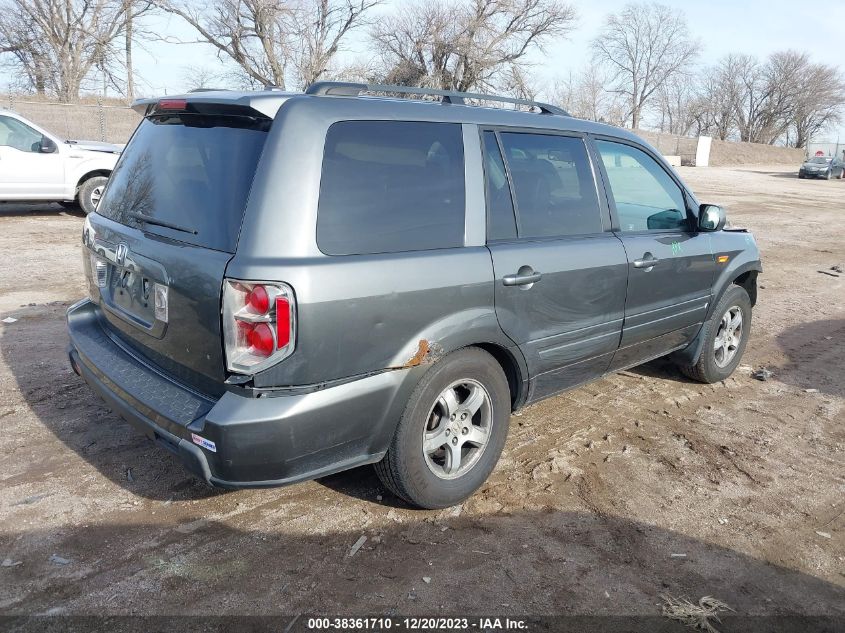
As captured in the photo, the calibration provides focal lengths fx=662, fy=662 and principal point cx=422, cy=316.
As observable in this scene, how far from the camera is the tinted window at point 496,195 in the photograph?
10.7 ft

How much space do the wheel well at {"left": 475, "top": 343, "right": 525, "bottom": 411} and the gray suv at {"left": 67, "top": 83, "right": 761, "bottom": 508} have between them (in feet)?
0.04

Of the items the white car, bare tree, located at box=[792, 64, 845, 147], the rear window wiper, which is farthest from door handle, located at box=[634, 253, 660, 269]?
bare tree, located at box=[792, 64, 845, 147]

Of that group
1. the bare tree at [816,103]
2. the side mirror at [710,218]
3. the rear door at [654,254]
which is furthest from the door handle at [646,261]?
the bare tree at [816,103]

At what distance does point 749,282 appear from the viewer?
5277mm

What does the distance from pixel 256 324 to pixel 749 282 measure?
4266 mm

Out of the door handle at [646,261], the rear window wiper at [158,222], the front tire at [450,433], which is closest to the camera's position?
the rear window wiper at [158,222]

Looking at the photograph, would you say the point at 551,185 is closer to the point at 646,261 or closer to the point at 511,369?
the point at 646,261

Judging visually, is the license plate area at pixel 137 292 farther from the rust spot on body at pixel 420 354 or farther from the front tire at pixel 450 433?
the front tire at pixel 450 433

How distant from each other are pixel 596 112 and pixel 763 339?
52.9m

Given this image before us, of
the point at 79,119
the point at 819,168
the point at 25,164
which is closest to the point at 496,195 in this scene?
the point at 25,164

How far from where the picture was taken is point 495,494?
347 cm

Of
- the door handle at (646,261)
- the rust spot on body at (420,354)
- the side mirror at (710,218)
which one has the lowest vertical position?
the rust spot on body at (420,354)

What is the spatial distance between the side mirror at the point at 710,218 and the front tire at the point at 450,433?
2.05 metres

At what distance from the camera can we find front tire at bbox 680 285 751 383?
4.90 meters
